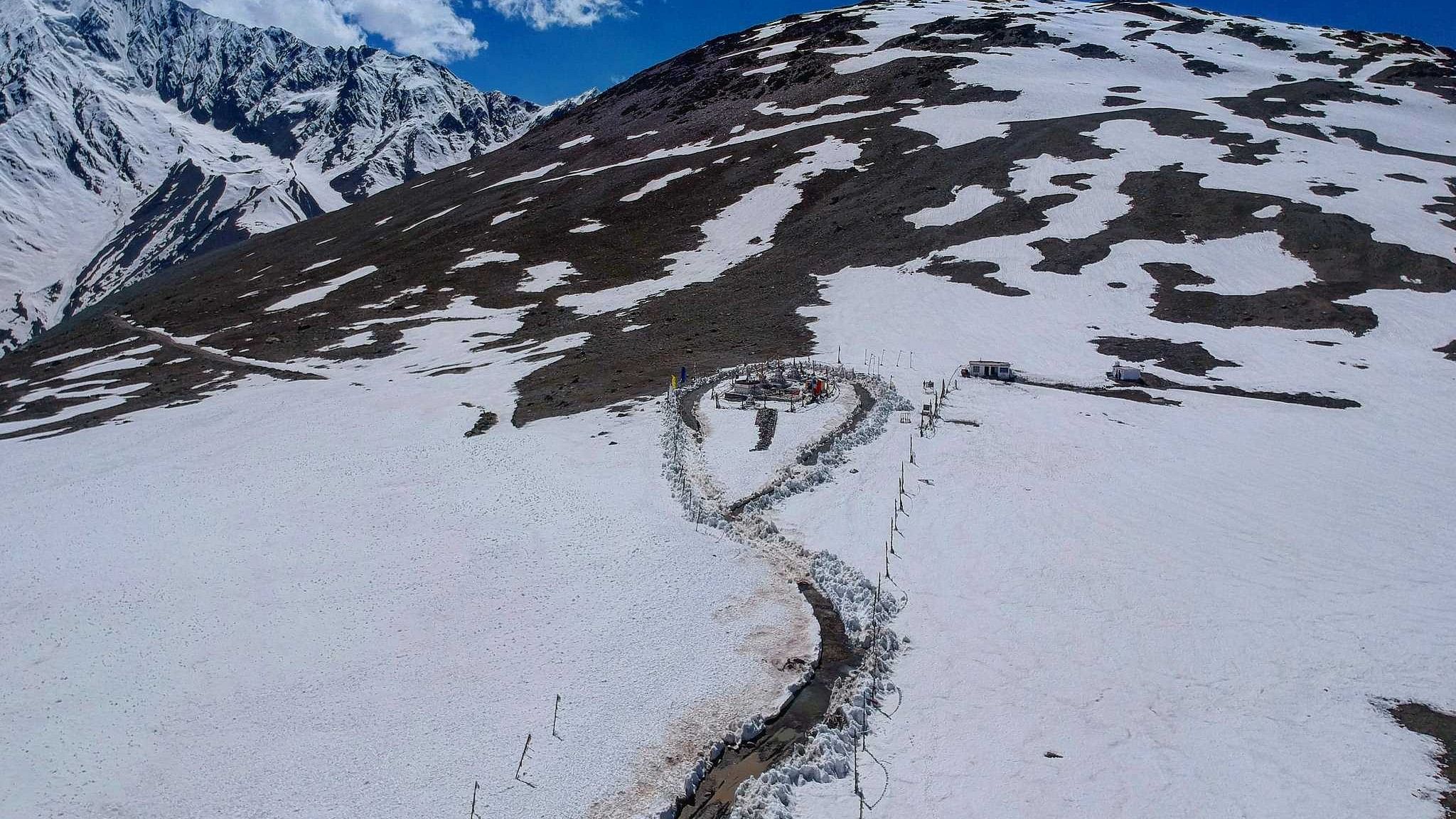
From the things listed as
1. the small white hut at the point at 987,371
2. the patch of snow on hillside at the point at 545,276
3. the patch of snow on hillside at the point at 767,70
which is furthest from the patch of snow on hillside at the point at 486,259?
the patch of snow on hillside at the point at 767,70

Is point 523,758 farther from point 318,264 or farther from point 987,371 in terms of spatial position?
point 318,264

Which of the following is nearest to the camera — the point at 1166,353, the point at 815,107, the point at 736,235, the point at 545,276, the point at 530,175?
the point at 1166,353

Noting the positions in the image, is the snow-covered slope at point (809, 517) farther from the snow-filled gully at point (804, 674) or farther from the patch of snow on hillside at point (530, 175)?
the patch of snow on hillside at point (530, 175)

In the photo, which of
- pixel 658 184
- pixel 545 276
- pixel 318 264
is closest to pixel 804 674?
pixel 545 276

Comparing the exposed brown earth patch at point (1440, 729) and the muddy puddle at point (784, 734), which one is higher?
the muddy puddle at point (784, 734)

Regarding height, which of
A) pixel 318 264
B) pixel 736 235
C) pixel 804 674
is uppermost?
pixel 318 264
